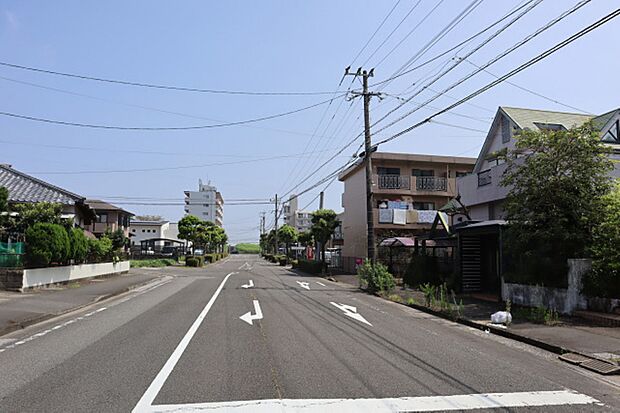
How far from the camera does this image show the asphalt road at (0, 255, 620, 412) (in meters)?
5.87

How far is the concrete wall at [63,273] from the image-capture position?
19.9 metres

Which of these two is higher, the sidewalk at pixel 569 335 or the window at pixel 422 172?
the window at pixel 422 172

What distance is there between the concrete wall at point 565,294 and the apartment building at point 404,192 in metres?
22.6

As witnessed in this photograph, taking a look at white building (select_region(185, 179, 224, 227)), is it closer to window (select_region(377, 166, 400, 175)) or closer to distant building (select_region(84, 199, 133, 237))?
distant building (select_region(84, 199, 133, 237))

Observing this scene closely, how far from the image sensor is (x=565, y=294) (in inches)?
543

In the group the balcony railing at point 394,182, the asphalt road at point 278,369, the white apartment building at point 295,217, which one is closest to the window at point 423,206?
the balcony railing at point 394,182

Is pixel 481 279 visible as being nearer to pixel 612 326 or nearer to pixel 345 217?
pixel 612 326

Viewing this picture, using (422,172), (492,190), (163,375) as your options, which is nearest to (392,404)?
(163,375)

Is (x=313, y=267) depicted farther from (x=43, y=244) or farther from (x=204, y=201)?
(x=204, y=201)

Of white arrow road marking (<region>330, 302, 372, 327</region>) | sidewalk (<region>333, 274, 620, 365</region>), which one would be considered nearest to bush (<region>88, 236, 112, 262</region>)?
white arrow road marking (<region>330, 302, 372, 327</region>)

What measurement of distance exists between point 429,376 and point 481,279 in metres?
Result: 15.3

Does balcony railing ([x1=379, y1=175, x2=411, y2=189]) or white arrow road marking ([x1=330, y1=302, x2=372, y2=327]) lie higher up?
balcony railing ([x1=379, y1=175, x2=411, y2=189])

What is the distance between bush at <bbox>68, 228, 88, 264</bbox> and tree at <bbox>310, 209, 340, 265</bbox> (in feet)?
65.2

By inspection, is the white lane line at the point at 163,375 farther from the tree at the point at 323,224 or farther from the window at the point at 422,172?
the window at the point at 422,172
